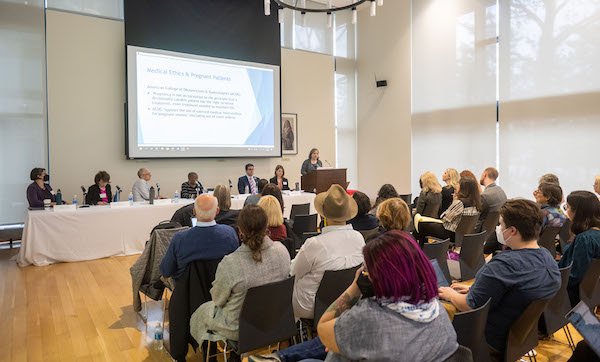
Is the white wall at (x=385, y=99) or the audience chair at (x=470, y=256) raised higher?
the white wall at (x=385, y=99)

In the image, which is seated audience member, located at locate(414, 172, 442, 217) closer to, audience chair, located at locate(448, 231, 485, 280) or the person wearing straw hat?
audience chair, located at locate(448, 231, 485, 280)

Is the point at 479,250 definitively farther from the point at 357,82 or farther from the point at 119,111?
the point at 357,82

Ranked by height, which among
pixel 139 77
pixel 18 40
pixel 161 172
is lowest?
pixel 161 172

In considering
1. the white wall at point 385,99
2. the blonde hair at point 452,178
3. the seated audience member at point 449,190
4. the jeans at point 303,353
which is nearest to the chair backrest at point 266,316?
the jeans at point 303,353

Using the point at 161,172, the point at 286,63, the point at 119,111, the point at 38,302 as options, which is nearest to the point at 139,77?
the point at 119,111

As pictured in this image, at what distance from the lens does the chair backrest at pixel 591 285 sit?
2536 mm

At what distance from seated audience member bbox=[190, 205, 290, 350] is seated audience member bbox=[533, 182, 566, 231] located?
2.90 metres

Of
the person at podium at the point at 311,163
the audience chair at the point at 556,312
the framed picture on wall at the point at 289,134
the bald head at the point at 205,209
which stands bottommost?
the audience chair at the point at 556,312

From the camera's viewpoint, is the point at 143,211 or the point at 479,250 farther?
the point at 143,211

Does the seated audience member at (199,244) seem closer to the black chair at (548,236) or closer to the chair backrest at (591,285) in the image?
the chair backrest at (591,285)

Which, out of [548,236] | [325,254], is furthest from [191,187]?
[548,236]

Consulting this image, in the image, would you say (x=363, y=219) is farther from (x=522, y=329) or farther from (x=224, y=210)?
(x=522, y=329)

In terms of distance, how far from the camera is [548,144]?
7.36 metres

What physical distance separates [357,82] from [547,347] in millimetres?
9232
